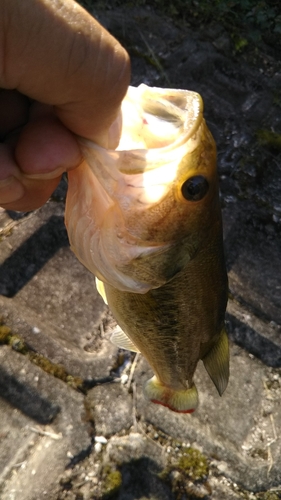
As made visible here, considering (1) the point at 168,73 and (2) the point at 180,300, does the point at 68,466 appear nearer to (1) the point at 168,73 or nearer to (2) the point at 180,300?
(2) the point at 180,300

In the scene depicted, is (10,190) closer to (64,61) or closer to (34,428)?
(64,61)

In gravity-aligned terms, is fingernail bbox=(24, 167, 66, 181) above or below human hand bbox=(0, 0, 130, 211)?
below

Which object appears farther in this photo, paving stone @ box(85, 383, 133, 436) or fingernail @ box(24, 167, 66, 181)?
paving stone @ box(85, 383, 133, 436)

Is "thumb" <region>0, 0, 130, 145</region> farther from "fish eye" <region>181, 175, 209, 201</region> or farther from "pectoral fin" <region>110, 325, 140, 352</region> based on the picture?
"pectoral fin" <region>110, 325, 140, 352</region>

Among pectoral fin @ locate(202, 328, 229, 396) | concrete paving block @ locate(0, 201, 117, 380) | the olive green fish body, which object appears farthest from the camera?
concrete paving block @ locate(0, 201, 117, 380)

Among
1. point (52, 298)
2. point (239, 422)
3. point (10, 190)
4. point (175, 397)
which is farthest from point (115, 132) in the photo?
point (239, 422)

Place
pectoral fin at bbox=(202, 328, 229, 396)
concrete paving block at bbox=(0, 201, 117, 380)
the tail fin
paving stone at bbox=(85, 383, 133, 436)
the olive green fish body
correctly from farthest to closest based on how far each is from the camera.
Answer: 1. concrete paving block at bbox=(0, 201, 117, 380)
2. paving stone at bbox=(85, 383, 133, 436)
3. the tail fin
4. pectoral fin at bbox=(202, 328, 229, 396)
5. the olive green fish body

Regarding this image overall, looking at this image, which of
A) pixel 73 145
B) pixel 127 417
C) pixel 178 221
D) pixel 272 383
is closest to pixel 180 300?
pixel 178 221

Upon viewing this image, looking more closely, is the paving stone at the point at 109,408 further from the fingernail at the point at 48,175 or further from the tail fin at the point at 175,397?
the fingernail at the point at 48,175

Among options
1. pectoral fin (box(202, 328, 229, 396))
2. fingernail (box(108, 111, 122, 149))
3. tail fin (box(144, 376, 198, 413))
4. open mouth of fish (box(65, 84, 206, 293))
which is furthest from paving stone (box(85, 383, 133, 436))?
fingernail (box(108, 111, 122, 149))
